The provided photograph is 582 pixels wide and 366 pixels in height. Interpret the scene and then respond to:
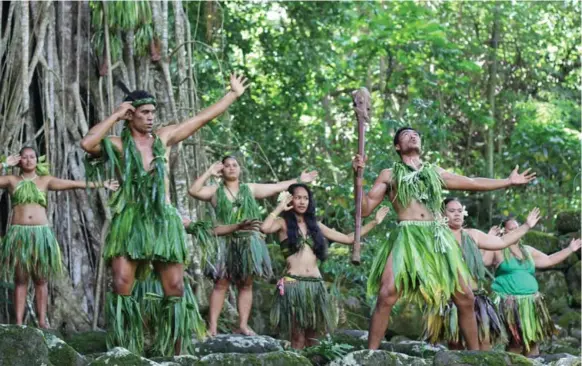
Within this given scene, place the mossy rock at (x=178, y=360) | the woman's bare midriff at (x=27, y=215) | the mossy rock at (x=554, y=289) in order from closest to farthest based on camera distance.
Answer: the mossy rock at (x=178, y=360) → the woman's bare midriff at (x=27, y=215) → the mossy rock at (x=554, y=289)

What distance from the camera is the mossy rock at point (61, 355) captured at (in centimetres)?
467

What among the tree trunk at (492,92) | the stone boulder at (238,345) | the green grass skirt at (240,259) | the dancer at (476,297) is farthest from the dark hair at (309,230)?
the tree trunk at (492,92)

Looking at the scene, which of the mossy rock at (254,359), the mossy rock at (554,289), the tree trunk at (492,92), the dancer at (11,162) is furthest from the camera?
the tree trunk at (492,92)

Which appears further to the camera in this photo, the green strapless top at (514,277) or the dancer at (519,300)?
the green strapless top at (514,277)

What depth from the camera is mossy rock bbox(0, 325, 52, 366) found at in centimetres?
446

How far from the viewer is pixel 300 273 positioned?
23.0ft

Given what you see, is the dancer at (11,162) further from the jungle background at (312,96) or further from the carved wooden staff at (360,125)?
the carved wooden staff at (360,125)

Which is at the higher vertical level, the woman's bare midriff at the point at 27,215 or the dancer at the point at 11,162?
the dancer at the point at 11,162

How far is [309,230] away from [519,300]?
1644mm

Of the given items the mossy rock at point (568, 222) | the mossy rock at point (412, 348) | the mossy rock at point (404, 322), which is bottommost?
the mossy rock at point (404, 322)

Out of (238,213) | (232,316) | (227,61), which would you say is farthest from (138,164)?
(227,61)

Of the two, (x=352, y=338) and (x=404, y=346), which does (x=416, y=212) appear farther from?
(x=352, y=338)

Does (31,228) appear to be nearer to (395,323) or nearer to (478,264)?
(478,264)

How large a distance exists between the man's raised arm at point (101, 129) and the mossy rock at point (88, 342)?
1306 millimetres
